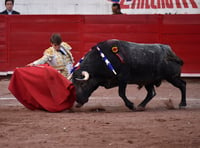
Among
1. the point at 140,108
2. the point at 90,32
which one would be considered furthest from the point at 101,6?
the point at 140,108

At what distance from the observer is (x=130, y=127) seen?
661 cm

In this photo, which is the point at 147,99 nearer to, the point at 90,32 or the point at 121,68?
the point at 121,68

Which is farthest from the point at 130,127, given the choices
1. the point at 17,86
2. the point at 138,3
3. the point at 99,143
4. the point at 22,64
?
the point at 138,3

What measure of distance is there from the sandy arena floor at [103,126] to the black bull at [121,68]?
0.31 metres

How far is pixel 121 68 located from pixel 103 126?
1.50 m

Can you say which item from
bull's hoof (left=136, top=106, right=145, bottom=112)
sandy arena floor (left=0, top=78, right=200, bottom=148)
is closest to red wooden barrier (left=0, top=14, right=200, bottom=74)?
sandy arena floor (left=0, top=78, right=200, bottom=148)

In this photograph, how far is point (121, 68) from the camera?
802 centimetres

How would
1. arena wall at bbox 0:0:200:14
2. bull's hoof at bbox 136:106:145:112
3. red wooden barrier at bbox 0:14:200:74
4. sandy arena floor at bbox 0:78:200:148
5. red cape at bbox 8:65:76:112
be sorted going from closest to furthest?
sandy arena floor at bbox 0:78:200:148 < red cape at bbox 8:65:76:112 < bull's hoof at bbox 136:106:145:112 < red wooden barrier at bbox 0:14:200:74 < arena wall at bbox 0:0:200:14

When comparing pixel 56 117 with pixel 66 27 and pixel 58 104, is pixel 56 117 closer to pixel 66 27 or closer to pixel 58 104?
pixel 58 104

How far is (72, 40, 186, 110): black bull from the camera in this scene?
8031 mm

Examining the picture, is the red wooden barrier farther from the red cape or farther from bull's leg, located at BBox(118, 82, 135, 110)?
bull's leg, located at BBox(118, 82, 135, 110)

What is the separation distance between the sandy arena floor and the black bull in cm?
31

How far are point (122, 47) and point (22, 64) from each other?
455cm

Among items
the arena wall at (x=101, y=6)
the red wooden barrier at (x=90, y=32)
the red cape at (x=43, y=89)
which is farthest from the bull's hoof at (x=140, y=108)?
the arena wall at (x=101, y=6)
